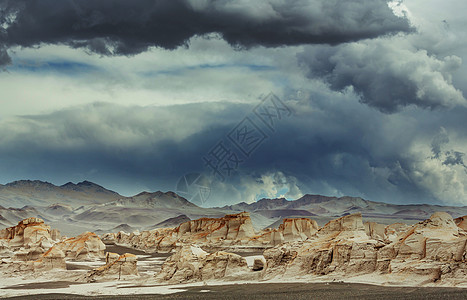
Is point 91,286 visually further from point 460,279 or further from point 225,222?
point 225,222

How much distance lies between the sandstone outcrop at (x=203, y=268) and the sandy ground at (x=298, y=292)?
3157 millimetres

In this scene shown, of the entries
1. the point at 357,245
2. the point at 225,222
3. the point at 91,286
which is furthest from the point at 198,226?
the point at 357,245

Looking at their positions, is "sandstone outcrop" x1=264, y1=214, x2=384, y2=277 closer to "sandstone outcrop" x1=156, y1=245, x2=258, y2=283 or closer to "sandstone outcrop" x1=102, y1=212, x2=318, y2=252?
"sandstone outcrop" x1=156, y1=245, x2=258, y2=283

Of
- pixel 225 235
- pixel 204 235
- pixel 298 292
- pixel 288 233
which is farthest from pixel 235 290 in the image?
pixel 204 235

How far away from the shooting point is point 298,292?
Result: 35125mm

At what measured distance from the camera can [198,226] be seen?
149000mm

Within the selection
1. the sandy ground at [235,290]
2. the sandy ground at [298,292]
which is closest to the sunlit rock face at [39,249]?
the sandy ground at [235,290]

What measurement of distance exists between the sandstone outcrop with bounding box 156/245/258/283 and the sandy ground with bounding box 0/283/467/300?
3.16 m

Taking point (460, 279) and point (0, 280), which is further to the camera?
point (0, 280)

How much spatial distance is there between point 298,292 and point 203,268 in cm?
1321

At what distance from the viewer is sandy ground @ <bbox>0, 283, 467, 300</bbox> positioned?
103 ft

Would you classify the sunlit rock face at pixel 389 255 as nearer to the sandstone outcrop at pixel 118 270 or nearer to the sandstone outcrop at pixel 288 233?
Result: the sandstone outcrop at pixel 118 270

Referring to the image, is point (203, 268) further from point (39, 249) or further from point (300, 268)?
point (39, 249)

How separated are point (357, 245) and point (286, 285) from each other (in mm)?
6599
